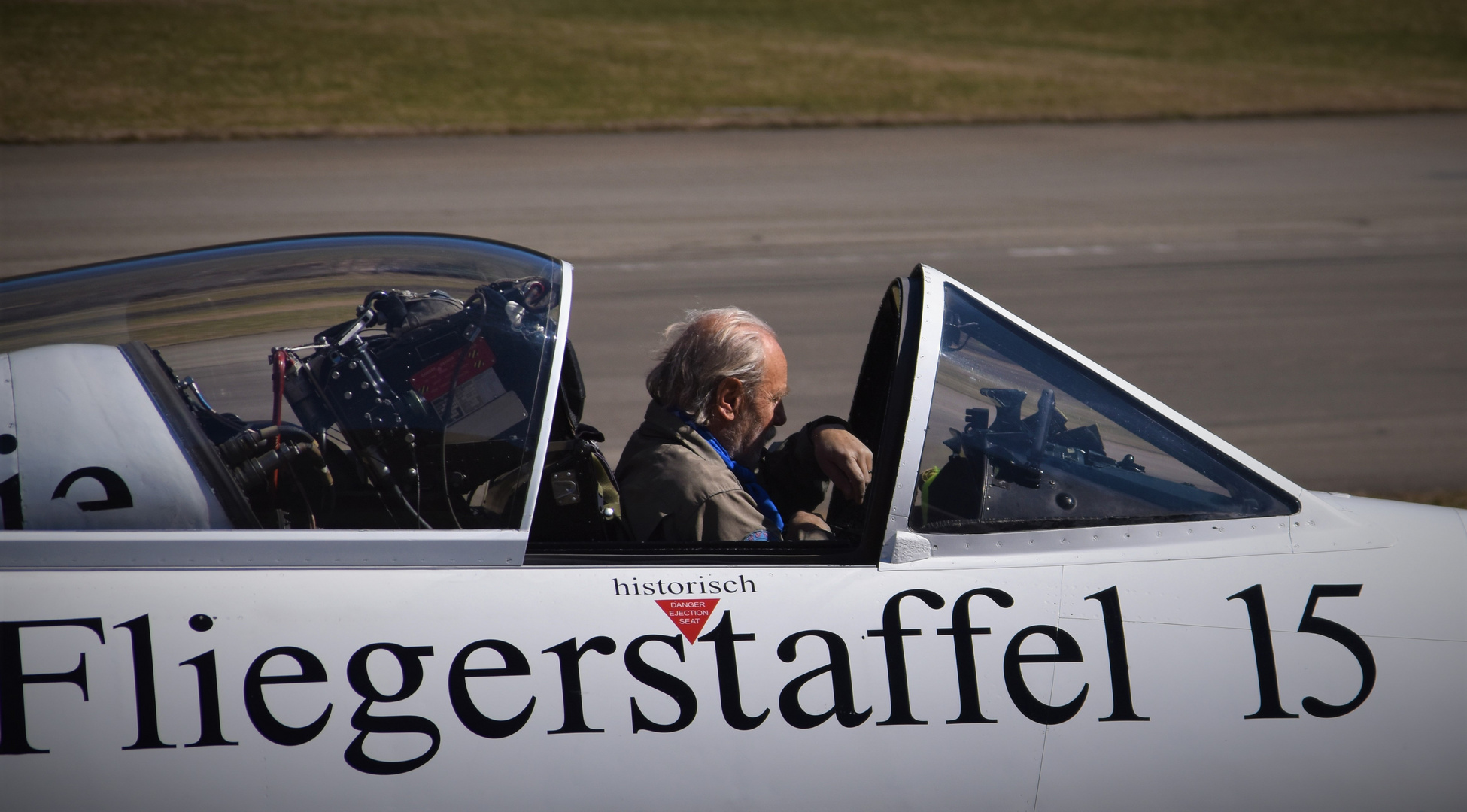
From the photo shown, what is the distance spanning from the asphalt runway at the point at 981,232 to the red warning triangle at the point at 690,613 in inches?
145

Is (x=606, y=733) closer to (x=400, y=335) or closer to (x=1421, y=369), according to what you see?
(x=400, y=335)

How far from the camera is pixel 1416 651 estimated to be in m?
2.18

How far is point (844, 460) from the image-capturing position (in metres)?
2.73

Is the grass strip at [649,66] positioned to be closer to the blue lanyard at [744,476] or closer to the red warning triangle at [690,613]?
the blue lanyard at [744,476]

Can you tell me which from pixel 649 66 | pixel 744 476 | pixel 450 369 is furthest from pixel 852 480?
pixel 649 66

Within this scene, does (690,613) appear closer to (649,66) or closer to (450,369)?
(450,369)

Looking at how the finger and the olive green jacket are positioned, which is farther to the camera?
the finger

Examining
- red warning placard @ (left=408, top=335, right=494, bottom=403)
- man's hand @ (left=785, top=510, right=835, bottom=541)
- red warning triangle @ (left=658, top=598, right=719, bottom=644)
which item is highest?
red warning placard @ (left=408, top=335, right=494, bottom=403)

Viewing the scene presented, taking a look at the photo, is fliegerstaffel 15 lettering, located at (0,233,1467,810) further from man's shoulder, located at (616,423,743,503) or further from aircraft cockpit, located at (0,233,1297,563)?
man's shoulder, located at (616,423,743,503)

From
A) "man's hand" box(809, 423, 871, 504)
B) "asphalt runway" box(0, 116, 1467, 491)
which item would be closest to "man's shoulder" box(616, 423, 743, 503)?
"man's hand" box(809, 423, 871, 504)

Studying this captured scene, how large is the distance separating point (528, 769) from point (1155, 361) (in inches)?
247

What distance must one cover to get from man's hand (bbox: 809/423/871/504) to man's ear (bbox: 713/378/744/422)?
9.2 inches

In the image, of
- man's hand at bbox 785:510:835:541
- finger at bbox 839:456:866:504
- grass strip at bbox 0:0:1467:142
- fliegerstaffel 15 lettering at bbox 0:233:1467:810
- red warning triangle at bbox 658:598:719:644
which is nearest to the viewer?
fliegerstaffel 15 lettering at bbox 0:233:1467:810

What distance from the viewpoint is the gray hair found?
2.67m
